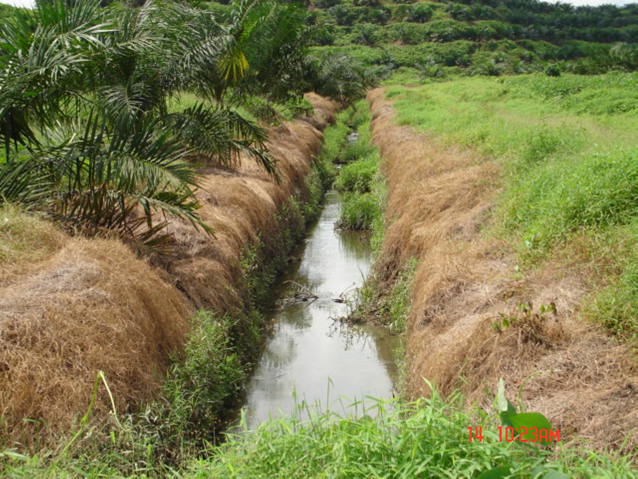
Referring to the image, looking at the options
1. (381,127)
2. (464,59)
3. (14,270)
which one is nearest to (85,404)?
(14,270)

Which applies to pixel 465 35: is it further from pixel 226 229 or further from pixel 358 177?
pixel 226 229

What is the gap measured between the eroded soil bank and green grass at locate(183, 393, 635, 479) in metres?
1.07

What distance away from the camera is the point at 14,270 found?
14.0ft

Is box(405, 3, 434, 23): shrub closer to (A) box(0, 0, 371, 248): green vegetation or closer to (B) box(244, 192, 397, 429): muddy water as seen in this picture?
(A) box(0, 0, 371, 248): green vegetation

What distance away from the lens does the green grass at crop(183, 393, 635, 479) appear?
2.28 m

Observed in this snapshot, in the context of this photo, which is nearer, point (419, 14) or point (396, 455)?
point (396, 455)

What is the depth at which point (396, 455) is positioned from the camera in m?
2.39

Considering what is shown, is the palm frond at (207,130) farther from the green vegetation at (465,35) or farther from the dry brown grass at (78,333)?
the green vegetation at (465,35)

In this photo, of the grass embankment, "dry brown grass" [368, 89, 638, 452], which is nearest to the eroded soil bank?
the grass embankment

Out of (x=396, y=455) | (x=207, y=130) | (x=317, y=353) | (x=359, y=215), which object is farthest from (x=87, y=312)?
(x=359, y=215)

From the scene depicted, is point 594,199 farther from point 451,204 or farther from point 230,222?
point 230,222

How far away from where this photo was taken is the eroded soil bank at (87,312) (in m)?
3.24
